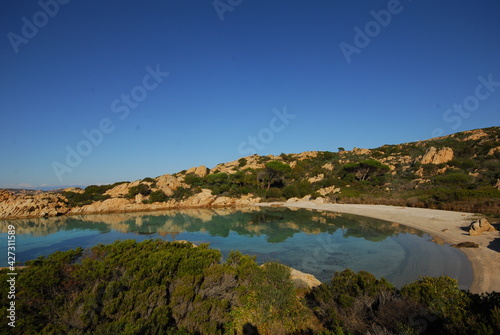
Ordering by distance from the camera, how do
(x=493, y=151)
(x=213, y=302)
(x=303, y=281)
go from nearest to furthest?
(x=213, y=302) → (x=303, y=281) → (x=493, y=151)

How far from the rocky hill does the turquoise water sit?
7.06 metres

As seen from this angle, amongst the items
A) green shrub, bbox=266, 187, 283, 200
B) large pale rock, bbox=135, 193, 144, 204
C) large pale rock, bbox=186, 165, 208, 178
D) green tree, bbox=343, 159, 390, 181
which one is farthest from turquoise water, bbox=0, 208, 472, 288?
large pale rock, bbox=186, 165, 208, 178

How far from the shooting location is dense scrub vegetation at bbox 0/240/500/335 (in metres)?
3.79

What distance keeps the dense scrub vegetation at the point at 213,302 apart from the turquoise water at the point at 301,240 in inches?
151

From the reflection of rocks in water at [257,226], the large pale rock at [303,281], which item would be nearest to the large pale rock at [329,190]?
the reflection of rocks in water at [257,226]

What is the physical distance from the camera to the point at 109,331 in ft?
11.9

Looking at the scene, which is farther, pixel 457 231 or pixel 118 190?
pixel 118 190

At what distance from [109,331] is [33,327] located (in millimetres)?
1217

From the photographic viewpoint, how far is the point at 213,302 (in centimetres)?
484

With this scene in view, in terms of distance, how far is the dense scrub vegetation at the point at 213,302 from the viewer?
3.79 m

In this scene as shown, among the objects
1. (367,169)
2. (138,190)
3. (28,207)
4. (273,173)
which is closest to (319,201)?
(273,173)

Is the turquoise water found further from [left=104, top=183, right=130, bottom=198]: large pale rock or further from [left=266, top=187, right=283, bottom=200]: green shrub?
[left=266, top=187, right=283, bottom=200]: green shrub

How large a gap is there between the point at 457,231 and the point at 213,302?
15.9 metres

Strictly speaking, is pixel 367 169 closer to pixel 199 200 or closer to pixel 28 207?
pixel 199 200
